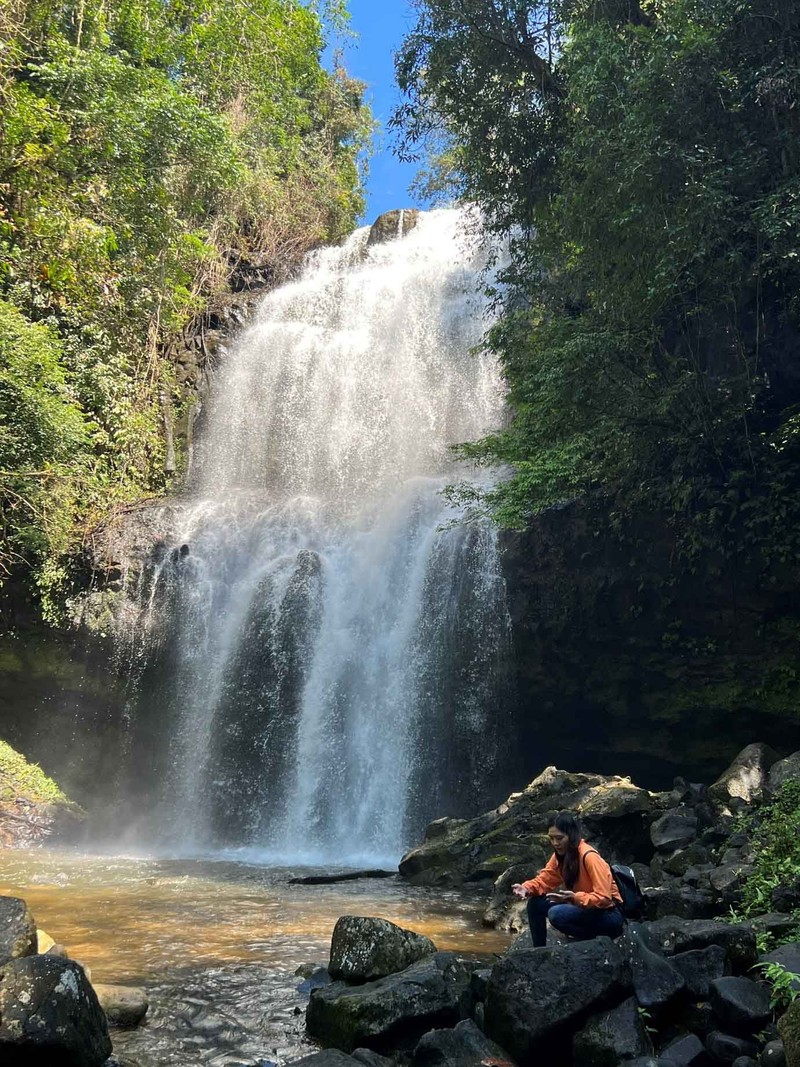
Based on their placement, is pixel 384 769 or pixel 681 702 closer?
pixel 681 702

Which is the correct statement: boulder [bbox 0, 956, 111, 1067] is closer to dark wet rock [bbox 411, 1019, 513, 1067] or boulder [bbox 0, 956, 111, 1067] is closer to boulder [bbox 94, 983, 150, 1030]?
boulder [bbox 94, 983, 150, 1030]

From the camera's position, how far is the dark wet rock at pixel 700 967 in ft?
14.0

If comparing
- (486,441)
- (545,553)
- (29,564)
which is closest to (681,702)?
(545,553)

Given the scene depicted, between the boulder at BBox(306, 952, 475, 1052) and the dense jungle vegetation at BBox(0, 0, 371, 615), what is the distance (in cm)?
1237

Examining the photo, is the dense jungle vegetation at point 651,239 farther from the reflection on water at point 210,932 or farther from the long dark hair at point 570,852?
the long dark hair at point 570,852

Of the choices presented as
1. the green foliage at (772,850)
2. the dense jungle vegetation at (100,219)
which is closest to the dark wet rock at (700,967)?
the green foliage at (772,850)

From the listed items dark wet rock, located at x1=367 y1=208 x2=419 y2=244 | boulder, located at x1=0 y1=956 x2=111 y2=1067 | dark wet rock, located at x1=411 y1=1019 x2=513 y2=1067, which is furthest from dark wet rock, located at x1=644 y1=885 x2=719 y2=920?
dark wet rock, located at x1=367 y1=208 x2=419 y2=244

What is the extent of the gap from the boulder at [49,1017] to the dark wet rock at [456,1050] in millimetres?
1652

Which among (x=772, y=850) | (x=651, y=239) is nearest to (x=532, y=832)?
(x=772, y=850)

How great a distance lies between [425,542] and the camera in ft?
49.6

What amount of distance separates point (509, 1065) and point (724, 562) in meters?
9.08

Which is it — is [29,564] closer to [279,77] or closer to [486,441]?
[486,441]

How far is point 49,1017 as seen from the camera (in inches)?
154

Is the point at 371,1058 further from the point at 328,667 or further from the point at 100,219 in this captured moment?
the point at 100,219
